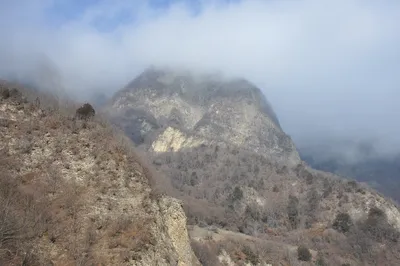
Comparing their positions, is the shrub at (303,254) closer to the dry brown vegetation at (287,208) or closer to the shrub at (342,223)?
the dry brown vegetation at (287,208)

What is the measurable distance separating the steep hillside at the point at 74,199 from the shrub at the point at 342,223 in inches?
3940

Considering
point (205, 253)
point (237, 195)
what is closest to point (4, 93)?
point (205, 253)

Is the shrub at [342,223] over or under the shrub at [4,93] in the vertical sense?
over

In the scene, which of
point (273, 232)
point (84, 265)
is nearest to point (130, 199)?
point (84, 265)

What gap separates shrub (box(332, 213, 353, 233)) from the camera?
128 m

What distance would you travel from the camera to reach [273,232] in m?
130

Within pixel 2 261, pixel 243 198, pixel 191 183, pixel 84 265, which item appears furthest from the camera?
pixel 191 183

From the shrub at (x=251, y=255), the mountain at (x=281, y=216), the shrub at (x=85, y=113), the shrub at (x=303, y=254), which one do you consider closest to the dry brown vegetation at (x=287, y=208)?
the mountain at (x=281, y=216)

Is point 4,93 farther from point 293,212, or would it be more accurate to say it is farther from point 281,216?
point 293,212

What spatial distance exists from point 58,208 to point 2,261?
7.34 meters

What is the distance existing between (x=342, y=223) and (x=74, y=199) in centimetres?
11024

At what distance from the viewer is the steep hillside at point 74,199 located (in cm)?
2766

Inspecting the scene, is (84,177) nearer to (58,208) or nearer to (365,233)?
(58,208)

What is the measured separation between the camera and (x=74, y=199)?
105 ft
